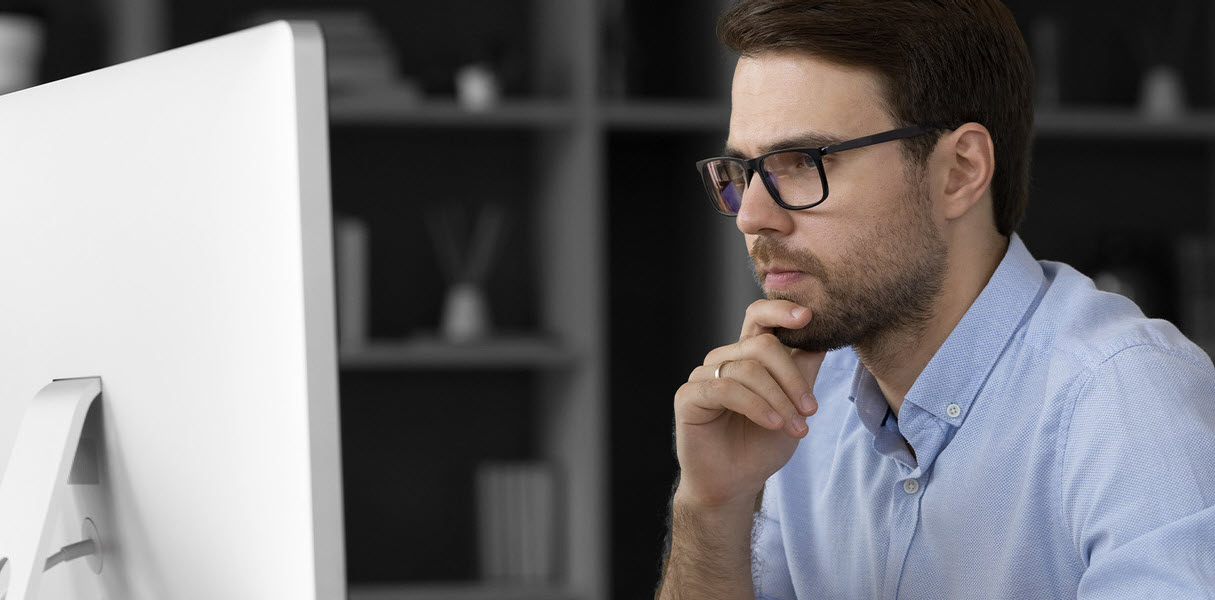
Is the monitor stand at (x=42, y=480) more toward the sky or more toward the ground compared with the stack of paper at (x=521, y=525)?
more toward the sky

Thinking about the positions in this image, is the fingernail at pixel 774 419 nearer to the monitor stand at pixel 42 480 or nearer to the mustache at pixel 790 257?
the mustache at pixel 790 257

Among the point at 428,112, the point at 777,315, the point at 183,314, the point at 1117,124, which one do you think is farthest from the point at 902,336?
the point at 1117,124

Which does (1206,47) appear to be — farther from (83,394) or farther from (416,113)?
(83,394)

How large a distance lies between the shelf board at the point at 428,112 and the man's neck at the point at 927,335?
1375mm

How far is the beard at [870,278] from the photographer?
1.18 m

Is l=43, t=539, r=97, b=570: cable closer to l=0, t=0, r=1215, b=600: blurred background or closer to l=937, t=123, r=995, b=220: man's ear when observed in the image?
l=937, t=123, r=995, b=220: man's ear

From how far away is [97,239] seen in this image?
71 centimetres

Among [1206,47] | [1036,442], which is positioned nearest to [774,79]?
[1036,442]

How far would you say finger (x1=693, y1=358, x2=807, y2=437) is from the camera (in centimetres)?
110

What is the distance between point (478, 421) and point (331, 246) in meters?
2.30

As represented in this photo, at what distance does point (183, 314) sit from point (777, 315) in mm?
669

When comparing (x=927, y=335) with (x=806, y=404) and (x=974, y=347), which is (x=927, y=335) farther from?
(x=806, y=404)

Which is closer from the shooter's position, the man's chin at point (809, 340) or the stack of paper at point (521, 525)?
the man's chin at point (809, 340)

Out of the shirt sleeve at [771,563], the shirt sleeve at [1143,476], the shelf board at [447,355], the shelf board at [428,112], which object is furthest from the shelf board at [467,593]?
the shirt sleeve at [1143,476]
